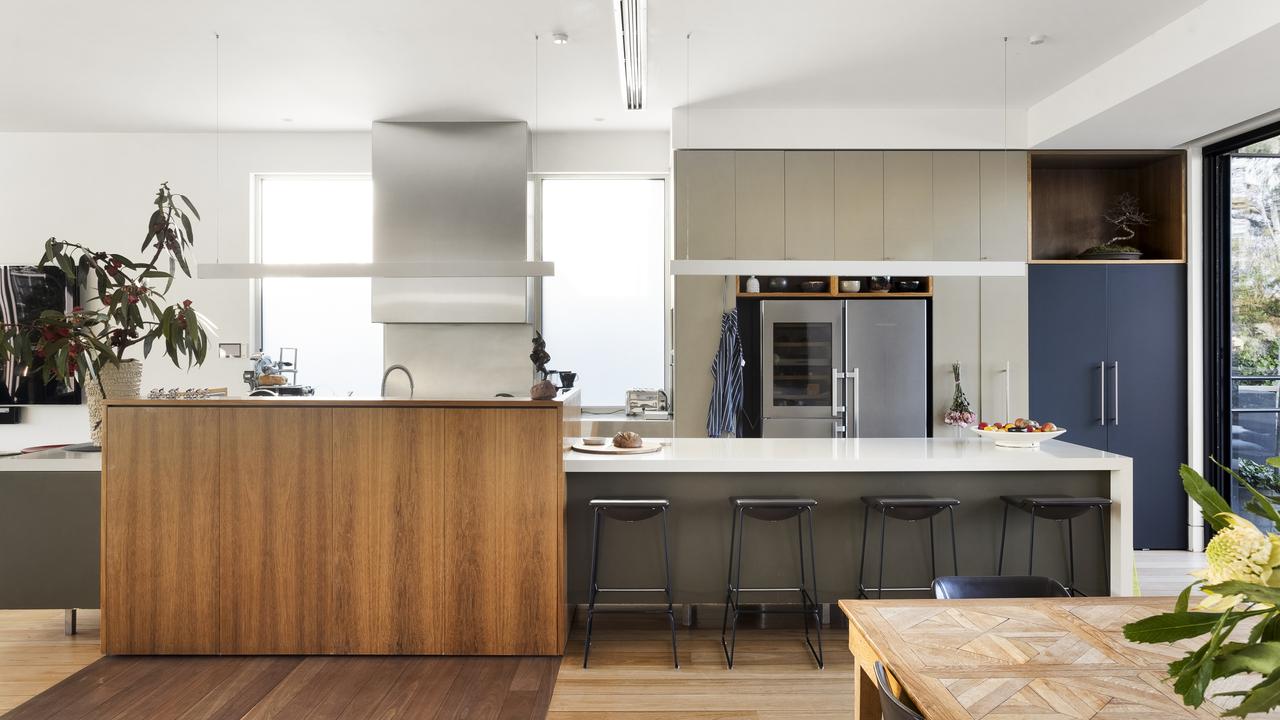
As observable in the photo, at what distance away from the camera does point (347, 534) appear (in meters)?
3.24

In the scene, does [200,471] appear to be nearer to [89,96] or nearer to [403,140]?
[403,140]

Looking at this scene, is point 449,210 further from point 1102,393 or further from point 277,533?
point 1102,393

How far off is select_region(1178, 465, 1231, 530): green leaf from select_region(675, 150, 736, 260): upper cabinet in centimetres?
424

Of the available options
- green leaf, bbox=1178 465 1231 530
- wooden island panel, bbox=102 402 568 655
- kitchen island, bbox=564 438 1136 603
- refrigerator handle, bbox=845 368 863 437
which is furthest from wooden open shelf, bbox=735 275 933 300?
green leaf, bbox=1178 465 1231 530

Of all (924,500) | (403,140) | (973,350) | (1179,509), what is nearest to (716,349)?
(973,350)

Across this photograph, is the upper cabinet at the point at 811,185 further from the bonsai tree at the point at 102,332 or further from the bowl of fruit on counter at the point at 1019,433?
the bonsai tree at the point at 102,332

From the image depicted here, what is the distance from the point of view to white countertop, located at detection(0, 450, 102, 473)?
3420mm

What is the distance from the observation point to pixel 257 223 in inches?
227

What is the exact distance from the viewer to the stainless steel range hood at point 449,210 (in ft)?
17.2

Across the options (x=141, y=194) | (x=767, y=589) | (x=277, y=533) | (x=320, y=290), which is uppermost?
(x=141, y=194)

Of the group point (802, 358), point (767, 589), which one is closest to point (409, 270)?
point (767, 589)

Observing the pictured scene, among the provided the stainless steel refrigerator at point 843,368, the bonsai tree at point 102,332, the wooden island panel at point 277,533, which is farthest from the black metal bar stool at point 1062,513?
the bonsai tree at point 102,332

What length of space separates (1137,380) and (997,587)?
3845 mm

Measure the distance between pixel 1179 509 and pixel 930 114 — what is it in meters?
3.29
